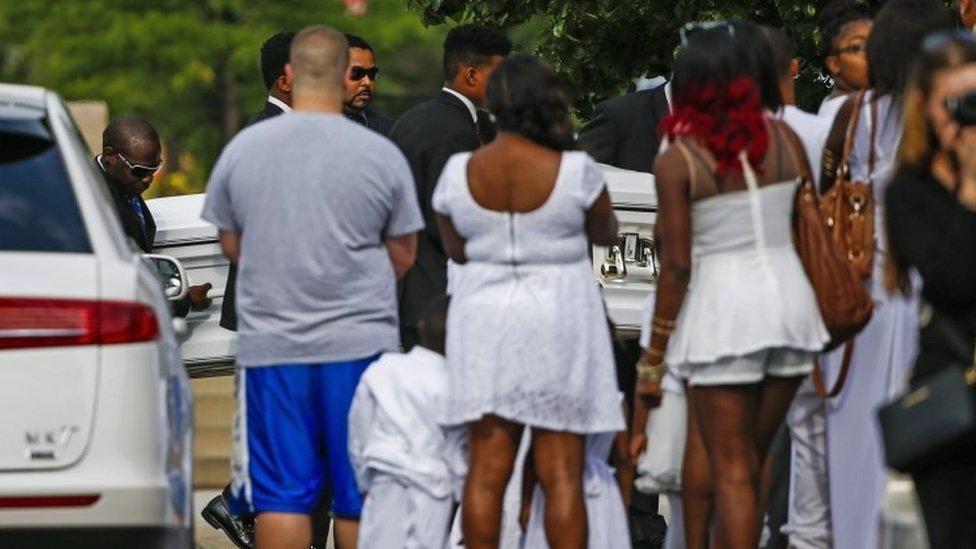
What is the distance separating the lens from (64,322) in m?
6.36

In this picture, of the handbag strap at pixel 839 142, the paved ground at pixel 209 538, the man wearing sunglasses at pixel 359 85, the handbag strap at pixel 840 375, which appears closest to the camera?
the handbag strap at pixel 839 142

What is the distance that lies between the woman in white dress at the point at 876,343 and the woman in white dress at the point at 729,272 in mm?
417

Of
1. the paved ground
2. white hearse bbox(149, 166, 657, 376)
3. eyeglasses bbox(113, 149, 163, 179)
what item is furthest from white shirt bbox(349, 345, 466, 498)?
the paved ground

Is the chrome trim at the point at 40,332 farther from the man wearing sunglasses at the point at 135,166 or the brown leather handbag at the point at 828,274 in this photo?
the man wearing sunglasses at the point at 135,166

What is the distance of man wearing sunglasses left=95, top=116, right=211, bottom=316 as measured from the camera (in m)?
9.30

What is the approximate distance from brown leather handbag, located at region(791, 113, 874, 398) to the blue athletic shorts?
1420 millimetres

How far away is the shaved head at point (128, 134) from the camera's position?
951 centimetres

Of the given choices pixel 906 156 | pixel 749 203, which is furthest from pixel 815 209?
pixel 906 156

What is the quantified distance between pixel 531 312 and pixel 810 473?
1.38m

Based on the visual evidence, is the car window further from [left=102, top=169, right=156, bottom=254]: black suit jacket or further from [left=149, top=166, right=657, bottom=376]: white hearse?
[left=149, top=166, right=657, bottom=376]: white hearse

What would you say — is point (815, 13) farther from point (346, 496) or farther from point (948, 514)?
point (948, 514)

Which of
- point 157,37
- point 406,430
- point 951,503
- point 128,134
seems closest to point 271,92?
point 128,134

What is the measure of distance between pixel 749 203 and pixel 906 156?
1.53 meters

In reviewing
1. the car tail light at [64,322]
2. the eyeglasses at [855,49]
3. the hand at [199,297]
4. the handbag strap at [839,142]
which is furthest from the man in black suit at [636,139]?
the car tail light at [64,322]
